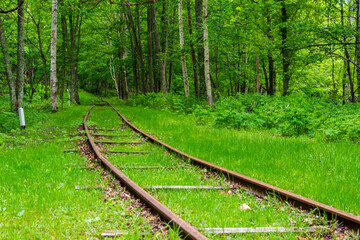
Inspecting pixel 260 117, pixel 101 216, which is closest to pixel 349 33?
pixel 260 117

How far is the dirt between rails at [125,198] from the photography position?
11.2ft

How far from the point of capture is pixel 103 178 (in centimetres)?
536

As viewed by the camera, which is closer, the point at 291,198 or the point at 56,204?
the point at 56,204

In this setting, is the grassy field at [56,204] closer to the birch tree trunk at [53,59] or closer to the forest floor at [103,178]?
the forest floor at [103,178]

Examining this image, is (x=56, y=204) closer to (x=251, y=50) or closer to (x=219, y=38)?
(x=219, y=38)

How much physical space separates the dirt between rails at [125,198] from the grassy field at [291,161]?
2.31 meters

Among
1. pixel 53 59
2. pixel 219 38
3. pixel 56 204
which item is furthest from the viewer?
pixel 219 38

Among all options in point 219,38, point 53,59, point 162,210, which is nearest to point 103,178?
point 162,210

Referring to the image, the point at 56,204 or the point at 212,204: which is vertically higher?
the point at 56,204

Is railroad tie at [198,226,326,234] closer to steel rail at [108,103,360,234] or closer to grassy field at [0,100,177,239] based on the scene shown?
steel rail at [108,103,360,234]

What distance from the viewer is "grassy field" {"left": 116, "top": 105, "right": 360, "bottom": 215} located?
445 centimetres

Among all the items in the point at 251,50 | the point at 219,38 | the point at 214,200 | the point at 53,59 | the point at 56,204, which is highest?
the point at 219,38

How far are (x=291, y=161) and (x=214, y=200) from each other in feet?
8.74

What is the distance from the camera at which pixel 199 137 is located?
31.2 ft
